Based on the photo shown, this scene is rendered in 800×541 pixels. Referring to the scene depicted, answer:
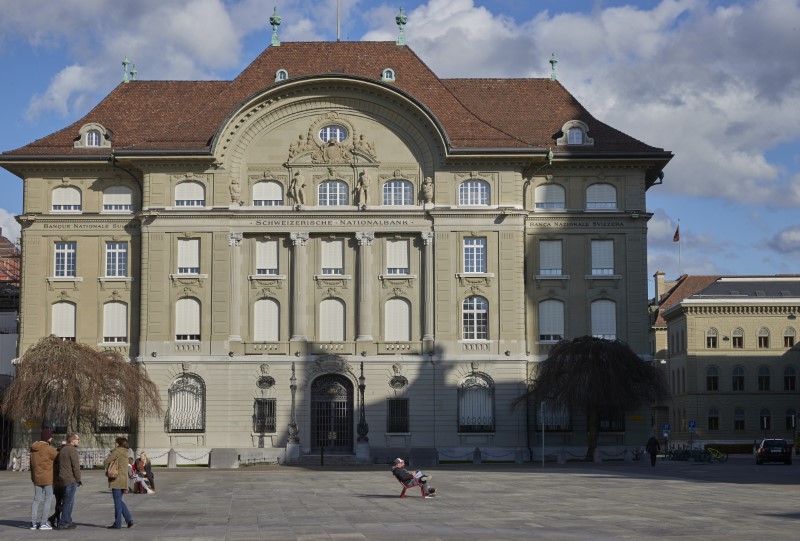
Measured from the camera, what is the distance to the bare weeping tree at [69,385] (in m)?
57.4

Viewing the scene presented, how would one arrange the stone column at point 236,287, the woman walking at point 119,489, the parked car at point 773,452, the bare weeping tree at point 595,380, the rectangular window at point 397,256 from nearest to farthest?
the woman walking at point 119,489
the bare weeping tree at point 595,380
the stone column at point 236,287
the rectangular window at point 397,256
the parked car at point 773,452

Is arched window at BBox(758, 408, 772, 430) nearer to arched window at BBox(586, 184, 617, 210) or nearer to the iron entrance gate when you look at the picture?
arched window at BBox(586, 184, 617, 210)

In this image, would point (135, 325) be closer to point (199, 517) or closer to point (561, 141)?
point (561, 141)

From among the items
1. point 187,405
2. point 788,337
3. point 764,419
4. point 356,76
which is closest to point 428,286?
point 356,76

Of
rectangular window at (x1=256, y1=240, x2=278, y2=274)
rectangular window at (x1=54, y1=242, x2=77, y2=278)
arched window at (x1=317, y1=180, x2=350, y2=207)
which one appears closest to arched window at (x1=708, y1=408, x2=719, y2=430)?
arched window at (x1=317, y1=180, x2=350, y2=207)

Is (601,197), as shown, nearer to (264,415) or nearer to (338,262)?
(338,262)

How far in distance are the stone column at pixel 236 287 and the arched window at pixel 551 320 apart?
14.3 m

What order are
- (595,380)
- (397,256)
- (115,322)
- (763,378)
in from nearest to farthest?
1. (595,380)
2. (397,256)
3. (115,322)
4. (763,378)

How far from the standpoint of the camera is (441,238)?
208 ft

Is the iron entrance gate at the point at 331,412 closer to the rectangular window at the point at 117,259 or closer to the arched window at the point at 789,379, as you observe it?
the rectangular window at the point at 117,259

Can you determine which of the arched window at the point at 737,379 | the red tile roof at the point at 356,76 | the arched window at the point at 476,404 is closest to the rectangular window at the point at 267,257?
the red tile roof at the point at 356,76

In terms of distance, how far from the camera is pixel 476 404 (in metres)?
63.1

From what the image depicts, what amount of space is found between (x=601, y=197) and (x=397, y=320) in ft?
37.8

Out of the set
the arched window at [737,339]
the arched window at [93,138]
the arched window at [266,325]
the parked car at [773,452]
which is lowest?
the parked car at [773,452]
